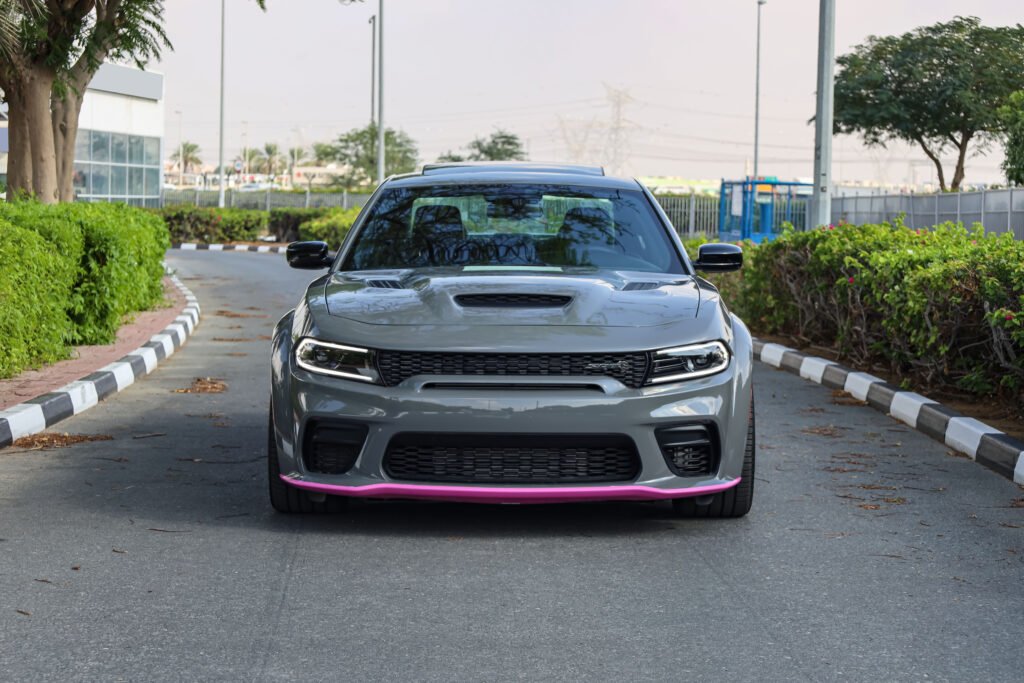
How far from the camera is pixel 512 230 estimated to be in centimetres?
707

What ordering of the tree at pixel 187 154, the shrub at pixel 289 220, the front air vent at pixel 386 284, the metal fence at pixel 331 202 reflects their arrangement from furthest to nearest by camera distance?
the tree at pixel 187 154
the shrub at pixel 289 220
the metal fence at pixel 331 202
the front air vent at pixel 386 284

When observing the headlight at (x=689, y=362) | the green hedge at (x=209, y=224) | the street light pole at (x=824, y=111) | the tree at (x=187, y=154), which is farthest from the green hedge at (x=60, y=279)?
the tree at (x=187, y=154)

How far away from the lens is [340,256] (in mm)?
6949

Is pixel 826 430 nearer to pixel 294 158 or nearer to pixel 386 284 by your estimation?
pixel 386 284

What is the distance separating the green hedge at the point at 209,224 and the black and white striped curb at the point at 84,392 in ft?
110

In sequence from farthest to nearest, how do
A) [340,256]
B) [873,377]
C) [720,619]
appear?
[873,377] < [340,256] < [720,619]

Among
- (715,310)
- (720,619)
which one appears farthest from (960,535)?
(720,619)

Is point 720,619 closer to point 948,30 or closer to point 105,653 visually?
point 105,653

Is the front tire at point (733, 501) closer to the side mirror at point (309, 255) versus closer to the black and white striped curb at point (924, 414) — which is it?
the black and white striped curb at point (924, 414)

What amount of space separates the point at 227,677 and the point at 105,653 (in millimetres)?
448

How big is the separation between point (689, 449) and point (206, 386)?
20.1 feet

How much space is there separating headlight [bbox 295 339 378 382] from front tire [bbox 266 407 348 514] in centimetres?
37

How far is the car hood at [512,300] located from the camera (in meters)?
5.83

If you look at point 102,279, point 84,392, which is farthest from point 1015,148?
point 84,392
